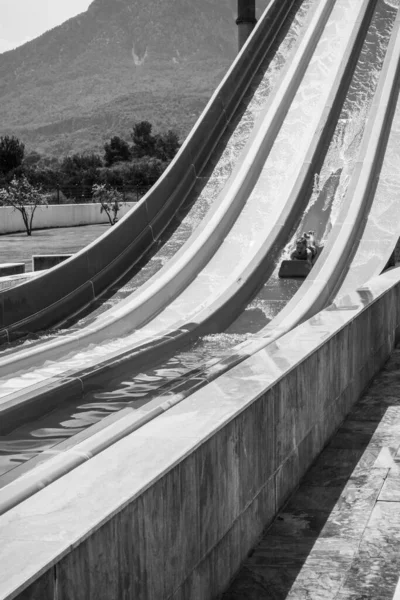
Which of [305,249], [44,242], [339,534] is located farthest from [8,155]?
[339,534]

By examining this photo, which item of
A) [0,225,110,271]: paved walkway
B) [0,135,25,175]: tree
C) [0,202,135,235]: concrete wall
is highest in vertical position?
[0,135,25,175]: tree

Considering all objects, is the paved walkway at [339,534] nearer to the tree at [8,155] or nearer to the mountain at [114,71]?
the tree at [8,155]

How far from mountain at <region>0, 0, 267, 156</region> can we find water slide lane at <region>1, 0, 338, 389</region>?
246ft

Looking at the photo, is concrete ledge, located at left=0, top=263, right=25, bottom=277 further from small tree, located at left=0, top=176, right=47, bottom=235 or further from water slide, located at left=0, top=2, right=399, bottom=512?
small tree, located at left=0, top=176, right=47, bottom=235

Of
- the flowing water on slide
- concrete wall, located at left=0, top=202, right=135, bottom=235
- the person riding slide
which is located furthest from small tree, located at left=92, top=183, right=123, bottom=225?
the person riding slide

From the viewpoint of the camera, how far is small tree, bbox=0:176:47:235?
2498cm

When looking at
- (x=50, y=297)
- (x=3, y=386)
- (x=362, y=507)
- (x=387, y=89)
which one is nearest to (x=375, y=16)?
(x=387, y=89)

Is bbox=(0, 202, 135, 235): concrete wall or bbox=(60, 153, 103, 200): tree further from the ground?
bbox=(60, 153, 103, 200): tree

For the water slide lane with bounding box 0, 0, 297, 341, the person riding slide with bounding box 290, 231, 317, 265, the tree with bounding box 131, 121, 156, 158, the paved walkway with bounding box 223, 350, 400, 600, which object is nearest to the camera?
the paved walkway with bounding box 223, 350, 400, 600

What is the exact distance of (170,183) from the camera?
13.6 meters

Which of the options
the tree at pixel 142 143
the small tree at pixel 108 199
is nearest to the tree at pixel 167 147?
the tree at pixel 142 143

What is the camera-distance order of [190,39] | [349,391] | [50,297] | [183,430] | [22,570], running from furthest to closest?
[190,39]
[50,297]
[349,391]
[183,430]
[22,570]

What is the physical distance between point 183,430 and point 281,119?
1272 centimetres

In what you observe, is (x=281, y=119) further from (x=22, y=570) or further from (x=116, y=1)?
(x=116, y=1)
